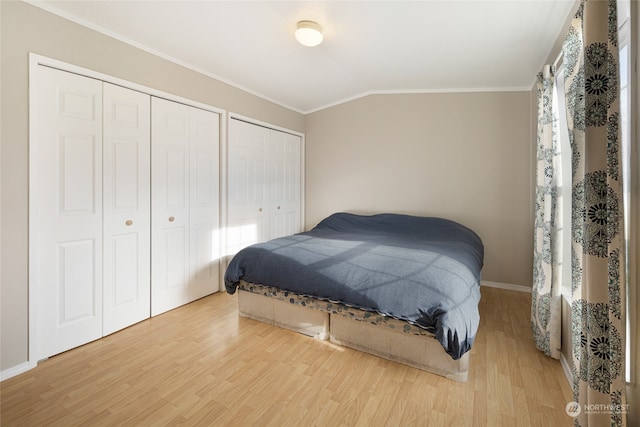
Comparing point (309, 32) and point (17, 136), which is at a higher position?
point (309, 32)

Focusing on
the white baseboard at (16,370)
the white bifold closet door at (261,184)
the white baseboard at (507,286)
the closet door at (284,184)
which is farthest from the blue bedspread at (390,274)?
the white baseboard at (16,370)

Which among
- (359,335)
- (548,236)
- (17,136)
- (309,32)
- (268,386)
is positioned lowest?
(268,386)

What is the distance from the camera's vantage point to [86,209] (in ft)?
7.20

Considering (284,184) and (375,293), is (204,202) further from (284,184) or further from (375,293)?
(375,293)

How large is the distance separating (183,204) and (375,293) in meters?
2.09

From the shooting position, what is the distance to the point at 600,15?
1.10 meters

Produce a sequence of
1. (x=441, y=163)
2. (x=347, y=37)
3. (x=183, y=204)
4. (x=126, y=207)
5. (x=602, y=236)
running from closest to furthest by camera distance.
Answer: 1. (x=602, y=236)
2. (x=126, y=207)
3. (x=347, y=37)
4. (x=183, y=204)
5. (x=441, y=163)

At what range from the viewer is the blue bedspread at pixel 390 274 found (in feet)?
5.77

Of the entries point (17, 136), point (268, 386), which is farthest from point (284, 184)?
point (268, 386)

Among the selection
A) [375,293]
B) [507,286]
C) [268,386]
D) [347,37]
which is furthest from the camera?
[507,286]

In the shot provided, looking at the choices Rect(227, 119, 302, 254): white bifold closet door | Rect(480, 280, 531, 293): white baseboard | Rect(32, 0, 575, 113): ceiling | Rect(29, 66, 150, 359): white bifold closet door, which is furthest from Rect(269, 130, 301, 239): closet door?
Rect(480, 280, 531, 293): white baseboard

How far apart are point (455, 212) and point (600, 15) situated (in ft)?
9.40

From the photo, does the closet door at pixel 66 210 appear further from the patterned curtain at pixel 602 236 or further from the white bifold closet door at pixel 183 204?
the patterned curtain at pixel 602 236

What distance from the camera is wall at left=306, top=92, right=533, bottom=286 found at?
350 cm
